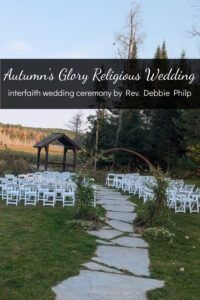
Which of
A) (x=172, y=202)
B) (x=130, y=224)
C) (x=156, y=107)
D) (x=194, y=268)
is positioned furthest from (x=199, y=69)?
(x=194, y=268)

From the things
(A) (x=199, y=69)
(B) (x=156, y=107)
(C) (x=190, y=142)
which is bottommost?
(C) (x=190, y=142)

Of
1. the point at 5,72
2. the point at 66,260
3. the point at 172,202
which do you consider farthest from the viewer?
the point at 5,72

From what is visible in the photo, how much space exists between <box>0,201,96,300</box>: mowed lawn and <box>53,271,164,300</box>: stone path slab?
0.57 feet

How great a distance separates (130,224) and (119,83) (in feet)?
88.7

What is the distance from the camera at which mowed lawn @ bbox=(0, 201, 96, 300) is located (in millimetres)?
5992

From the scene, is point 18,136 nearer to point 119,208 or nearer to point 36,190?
point 36,190

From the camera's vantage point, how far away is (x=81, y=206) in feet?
36.5

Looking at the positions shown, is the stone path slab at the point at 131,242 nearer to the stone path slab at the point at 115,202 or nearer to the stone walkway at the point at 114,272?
the stone walkway at the point at 114,272

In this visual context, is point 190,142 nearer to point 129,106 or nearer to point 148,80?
point 129,106

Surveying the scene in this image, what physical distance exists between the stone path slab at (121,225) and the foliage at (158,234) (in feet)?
1.85

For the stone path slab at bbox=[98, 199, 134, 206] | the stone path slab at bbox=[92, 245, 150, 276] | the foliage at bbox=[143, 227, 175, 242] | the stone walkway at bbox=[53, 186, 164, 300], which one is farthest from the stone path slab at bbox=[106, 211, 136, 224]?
the stone path slab at bbox=[92, 245, 150, 276]

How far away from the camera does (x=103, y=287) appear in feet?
20.2

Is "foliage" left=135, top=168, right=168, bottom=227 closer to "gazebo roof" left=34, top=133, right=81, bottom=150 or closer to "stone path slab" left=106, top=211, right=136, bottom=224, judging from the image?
"stone path slab" left=106, top=211, right=136, bottom=224

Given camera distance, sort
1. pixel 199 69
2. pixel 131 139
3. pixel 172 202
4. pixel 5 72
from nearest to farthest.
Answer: pixel 172 202
pixel 5 72
pixel 199 69
pixel 131 139
